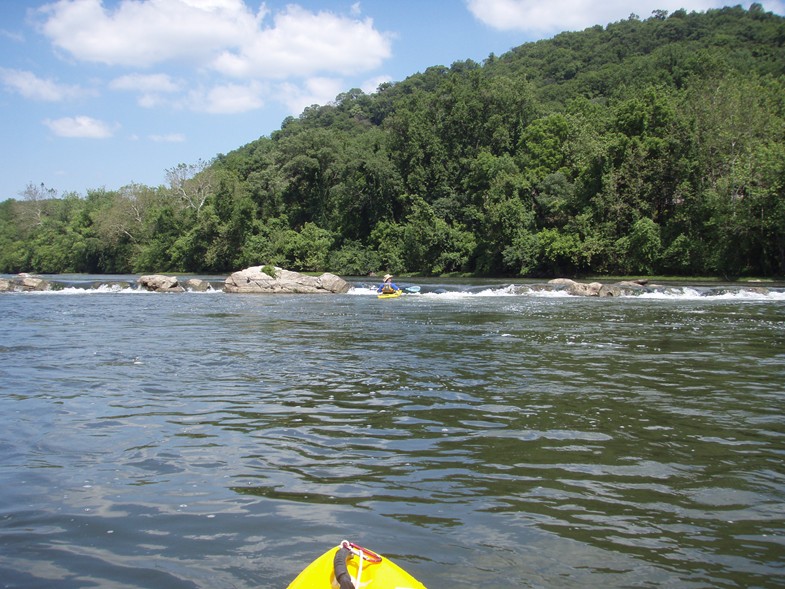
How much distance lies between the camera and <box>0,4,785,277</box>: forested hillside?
44.3 m

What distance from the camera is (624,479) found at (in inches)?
241

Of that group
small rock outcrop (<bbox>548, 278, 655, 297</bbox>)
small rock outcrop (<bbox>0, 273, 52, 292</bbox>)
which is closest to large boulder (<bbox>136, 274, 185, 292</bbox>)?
small rock outcrop (<bbox>0, 273, 52, 292</bbox>)

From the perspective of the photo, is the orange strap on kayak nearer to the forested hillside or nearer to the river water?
the river water

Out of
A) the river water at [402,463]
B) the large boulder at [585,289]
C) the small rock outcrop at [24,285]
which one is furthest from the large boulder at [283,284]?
the river water at [402,463]

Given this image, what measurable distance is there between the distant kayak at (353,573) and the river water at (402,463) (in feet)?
2.32

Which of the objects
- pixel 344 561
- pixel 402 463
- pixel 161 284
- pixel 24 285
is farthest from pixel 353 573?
pixel 24 285

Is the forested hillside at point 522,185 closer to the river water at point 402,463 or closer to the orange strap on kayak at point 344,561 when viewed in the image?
the river water at point 402,463

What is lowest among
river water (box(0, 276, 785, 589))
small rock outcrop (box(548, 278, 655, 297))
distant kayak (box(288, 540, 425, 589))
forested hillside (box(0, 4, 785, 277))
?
river water (box(0, 276, 785, 589))

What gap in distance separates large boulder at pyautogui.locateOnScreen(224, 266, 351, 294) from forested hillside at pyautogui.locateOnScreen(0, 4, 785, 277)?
61.8ft

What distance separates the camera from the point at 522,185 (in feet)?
Answer: 179

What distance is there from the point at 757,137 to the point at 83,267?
274 ft

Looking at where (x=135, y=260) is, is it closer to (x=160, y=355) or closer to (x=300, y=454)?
(x=160, y=355)

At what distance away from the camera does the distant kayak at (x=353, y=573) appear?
3.53 meters

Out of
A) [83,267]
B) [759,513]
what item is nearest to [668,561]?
[759,513]
